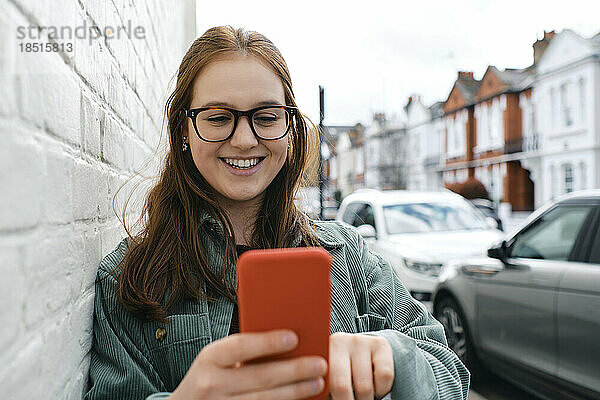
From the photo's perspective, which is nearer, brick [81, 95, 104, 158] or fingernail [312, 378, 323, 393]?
fingernail [312, 378, 323, 393]

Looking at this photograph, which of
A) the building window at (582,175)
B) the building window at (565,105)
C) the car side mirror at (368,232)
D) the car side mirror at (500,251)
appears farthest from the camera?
the building window at (565,105)

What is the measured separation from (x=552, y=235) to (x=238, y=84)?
3216mm

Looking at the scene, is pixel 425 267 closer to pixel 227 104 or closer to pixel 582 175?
pixel 227 104

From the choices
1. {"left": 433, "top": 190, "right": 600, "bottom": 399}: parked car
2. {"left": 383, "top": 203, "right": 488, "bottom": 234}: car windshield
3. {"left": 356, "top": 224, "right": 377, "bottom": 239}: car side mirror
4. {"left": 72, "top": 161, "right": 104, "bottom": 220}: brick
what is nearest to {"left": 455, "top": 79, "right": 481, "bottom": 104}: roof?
{"left": 383, "top": 203, "right": 488, "bottom": 234}: car windshield

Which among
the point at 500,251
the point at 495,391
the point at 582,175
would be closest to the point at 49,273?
the point at 500,251

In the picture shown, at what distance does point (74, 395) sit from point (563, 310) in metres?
3.15

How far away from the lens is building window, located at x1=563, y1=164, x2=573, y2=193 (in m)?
24.9

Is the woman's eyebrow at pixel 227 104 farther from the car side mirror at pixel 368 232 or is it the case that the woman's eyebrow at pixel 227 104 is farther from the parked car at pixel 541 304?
the car side mirror at pixel 368 232

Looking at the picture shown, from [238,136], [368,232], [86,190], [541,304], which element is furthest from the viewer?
[368,232]

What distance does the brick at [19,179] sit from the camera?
856 mm

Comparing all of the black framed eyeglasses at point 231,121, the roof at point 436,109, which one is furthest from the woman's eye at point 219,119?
the roof at point 436,109

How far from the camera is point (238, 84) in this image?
1607mm

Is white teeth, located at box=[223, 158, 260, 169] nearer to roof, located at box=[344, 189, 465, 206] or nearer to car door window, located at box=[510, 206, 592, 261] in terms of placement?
car door window, located at box=[510, 206, 592, 261]

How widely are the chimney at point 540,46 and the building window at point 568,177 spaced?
16.2ft
